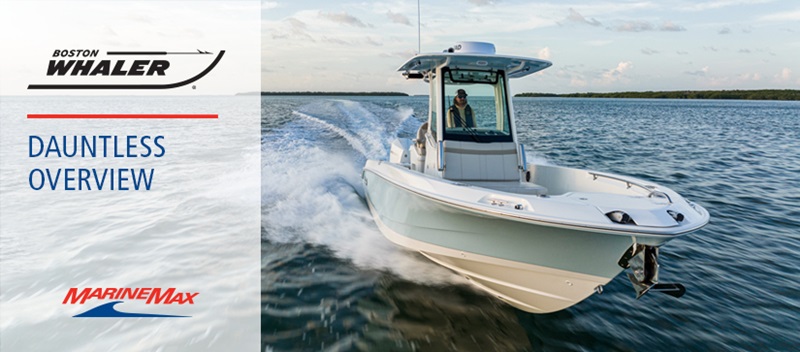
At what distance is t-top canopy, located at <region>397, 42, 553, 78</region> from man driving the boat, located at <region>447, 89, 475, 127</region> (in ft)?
1.44

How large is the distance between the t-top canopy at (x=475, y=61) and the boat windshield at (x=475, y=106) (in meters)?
0.18

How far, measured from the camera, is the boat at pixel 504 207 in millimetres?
4262

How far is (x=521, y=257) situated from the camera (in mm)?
4785

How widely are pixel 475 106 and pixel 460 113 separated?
0.99 feet

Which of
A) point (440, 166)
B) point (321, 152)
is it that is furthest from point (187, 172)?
point (440, 166)

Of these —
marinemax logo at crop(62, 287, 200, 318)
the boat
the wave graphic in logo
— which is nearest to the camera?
the boat

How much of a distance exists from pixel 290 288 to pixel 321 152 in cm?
806

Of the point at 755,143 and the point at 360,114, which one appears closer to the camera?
the point at 755,143

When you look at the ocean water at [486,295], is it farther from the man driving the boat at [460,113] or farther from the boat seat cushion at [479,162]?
the man driving the boat at [460,113]

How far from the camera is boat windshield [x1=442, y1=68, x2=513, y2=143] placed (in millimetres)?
6809

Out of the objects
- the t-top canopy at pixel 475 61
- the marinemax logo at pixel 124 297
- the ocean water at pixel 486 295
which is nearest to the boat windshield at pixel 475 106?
the t-top canopy at pixel 475 61

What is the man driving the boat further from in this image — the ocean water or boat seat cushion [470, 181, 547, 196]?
the ocean water

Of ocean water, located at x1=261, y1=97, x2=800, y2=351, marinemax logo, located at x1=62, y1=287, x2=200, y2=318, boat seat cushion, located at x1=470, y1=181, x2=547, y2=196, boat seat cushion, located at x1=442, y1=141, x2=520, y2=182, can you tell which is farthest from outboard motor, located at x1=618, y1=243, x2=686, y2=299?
marinemax logo, located at x1=62, y1=287, x2=200, y2=318

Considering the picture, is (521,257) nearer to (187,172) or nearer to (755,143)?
(187,172)
